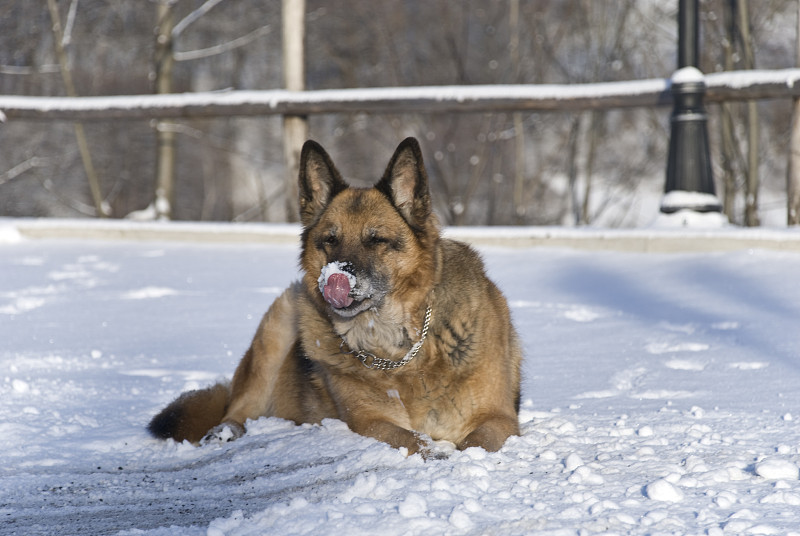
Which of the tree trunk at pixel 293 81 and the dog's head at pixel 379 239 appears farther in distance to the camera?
the tree trunk at pixel 293 81

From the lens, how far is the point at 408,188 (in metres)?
3.75

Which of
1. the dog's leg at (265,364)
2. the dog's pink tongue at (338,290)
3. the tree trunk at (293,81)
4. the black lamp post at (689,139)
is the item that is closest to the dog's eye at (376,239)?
the dog's pink tongue at (338,290)

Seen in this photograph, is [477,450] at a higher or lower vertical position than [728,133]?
lower

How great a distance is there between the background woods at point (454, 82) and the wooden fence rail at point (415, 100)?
4.40ft

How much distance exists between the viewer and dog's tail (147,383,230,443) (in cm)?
361

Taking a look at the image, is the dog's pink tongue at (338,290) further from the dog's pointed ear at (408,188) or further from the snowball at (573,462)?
the snowball at (573,462)

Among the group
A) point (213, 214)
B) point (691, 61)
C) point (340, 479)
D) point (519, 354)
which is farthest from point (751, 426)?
point (213, 214)

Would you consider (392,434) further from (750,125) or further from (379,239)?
(750,125)

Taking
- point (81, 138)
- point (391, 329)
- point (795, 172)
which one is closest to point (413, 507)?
point (391, 329)

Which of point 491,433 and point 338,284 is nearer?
point 491,433

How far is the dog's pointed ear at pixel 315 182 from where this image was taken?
3869 millimetres

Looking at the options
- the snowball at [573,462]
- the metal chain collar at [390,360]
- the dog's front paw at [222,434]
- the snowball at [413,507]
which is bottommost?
the dog's front paw at [222,434]

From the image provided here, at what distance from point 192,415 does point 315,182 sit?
3.97 feet

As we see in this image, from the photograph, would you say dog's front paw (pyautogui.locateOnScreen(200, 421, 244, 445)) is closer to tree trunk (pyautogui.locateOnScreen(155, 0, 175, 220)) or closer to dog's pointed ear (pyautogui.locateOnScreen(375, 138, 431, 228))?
dog's pointed ear (pyautogui.locateOnScreen(375, 138, 431, 228))
